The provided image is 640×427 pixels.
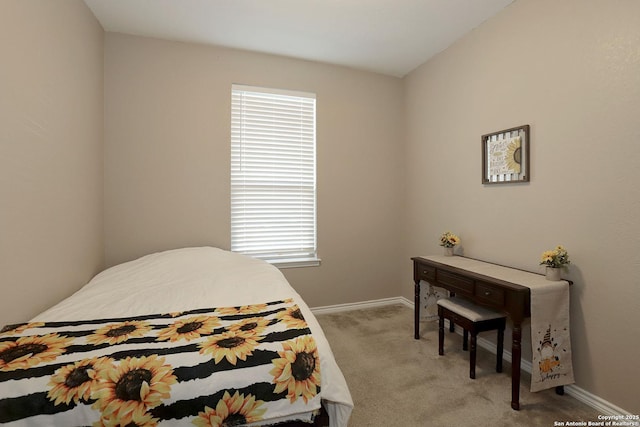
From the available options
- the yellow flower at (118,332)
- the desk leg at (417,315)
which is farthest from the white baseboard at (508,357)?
the yellow flower at (118,332)

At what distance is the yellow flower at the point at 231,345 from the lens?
1.10 metres

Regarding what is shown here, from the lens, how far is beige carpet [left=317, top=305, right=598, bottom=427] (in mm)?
1661

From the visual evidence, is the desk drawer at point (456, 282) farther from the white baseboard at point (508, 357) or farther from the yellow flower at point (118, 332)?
the yellow flower at point (118, 332)

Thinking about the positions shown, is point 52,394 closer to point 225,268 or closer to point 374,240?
point 225,268

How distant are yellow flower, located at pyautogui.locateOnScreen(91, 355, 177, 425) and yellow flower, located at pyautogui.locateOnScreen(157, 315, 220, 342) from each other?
0.18 meters

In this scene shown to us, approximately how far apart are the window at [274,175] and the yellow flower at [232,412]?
2014 mm

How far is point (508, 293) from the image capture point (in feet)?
5.82

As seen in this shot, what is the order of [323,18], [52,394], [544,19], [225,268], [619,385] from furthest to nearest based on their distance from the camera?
1. [323,18]
2. [225,268]
3. [544,19]
4. [619,385]
5. [52,394]

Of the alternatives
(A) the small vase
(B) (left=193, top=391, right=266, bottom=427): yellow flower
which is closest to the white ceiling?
(A) the small vase

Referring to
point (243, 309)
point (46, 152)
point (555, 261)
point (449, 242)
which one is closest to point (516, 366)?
point (555, 261)

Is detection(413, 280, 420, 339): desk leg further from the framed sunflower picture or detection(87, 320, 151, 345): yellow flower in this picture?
detection(87, 320, 151, 345): yellow flower

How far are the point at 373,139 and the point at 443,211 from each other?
3.75 ft

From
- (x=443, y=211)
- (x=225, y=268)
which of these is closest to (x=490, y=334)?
(x=443, y=211)

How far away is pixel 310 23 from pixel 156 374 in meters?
2.61
